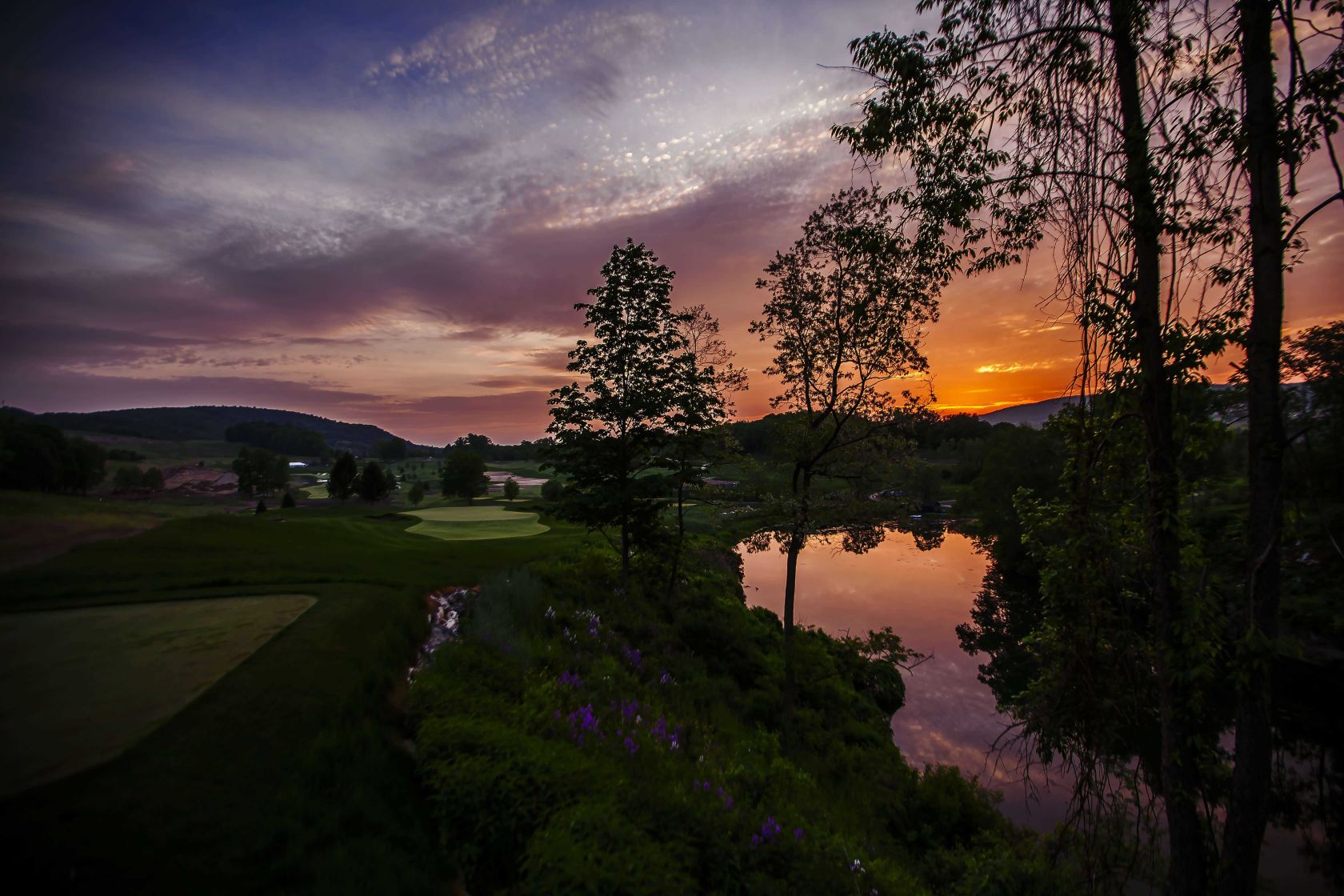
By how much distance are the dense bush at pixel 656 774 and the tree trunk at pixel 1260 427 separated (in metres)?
3.19

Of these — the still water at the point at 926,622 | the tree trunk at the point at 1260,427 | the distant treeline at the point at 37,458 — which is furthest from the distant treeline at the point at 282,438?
the tree trunk at the point at 1260,427

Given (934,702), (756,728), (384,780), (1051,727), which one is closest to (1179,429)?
(1051,727)

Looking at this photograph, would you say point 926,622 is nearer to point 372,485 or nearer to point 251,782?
point 251,782

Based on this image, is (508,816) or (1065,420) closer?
(508,816)

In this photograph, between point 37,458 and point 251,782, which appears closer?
point 251,782

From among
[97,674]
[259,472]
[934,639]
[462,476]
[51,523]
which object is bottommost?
[934,639]

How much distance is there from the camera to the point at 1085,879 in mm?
4113

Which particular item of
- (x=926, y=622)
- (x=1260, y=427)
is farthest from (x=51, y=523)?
(x=926, y=622)

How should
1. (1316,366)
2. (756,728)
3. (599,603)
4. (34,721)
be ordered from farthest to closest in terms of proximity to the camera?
1. (599,603)
2. (756,728)
3. (1316,366)
4. (34,721)

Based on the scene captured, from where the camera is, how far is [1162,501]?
148 inches

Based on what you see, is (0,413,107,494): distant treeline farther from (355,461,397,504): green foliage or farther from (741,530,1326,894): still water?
(355,461,397,504): green foliage

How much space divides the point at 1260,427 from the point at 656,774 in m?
5.88

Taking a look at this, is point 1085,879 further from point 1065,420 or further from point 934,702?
point 934,702

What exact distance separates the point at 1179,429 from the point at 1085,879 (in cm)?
377
